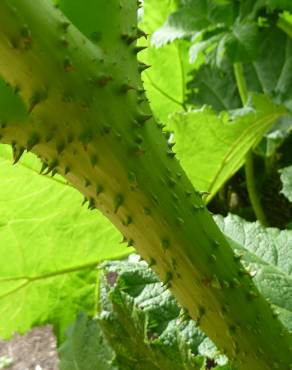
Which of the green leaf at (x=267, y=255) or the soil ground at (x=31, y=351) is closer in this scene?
the green leaf at (x=267, y=255)

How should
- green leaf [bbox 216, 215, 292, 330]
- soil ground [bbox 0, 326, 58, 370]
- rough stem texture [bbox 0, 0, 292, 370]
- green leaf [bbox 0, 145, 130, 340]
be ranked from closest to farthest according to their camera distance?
1. rough stem texture [bbox 0, 0, 292, 370]
2. green leaf [bbox 216, 215, 292, 330]
3. green leaf [bbox 0, 145, 130, 340]
4. soil ground [bbox 0, 326, 58, 370]

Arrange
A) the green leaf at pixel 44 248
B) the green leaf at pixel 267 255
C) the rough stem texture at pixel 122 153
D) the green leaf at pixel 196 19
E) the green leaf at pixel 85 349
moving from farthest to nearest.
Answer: the green leaf at pixel 196 19, the green leaf at pixel 44 248, the green leaf at pixel 267 255, the green leaf at pixel 85 349, the rough stem texture at pixel 122 153

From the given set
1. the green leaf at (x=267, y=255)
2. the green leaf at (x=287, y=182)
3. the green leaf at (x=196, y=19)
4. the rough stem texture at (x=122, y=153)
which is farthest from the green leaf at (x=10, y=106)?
the green leaf at (x=196, y=19)

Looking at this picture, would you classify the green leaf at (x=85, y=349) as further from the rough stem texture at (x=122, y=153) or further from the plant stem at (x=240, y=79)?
the plant stem at (x=240, y=79)

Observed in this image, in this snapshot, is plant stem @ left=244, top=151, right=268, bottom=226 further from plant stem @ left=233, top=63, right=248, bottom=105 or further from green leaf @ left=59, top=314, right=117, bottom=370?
green leaf @ left=59, top=314, right=117, bottom=370

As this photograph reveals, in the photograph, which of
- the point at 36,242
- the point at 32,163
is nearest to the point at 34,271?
the point at 36,242

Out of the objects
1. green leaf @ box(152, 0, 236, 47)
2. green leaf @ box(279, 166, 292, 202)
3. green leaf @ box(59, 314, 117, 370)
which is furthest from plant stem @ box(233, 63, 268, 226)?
green leaf @ box(59, 314, 117, 370)

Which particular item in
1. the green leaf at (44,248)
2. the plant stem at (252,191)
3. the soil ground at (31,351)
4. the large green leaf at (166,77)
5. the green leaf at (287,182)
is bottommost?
the soil ground at (31,351)
